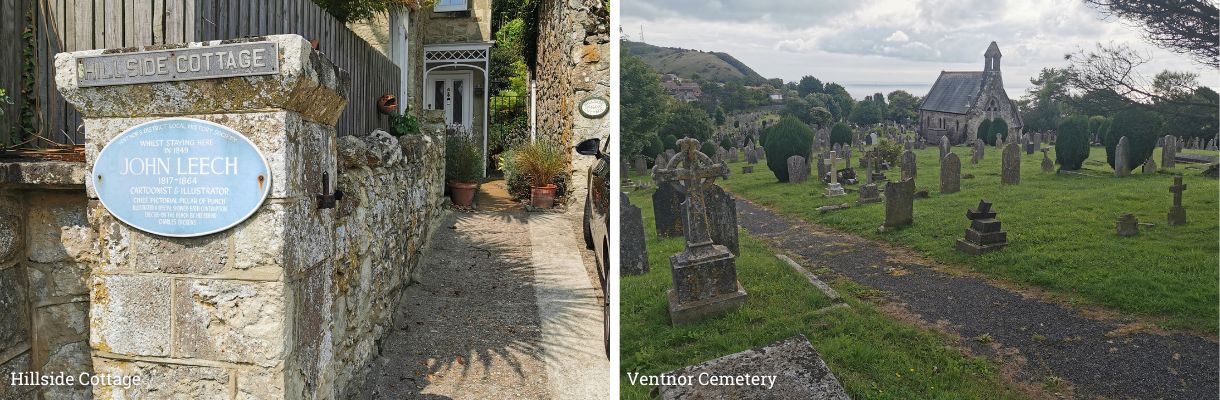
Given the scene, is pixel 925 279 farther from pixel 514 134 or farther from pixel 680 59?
pixel 514 134

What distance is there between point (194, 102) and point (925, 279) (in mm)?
2848

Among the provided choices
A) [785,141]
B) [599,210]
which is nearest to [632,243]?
[785,141]

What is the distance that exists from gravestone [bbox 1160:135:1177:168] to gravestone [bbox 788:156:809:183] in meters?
1.46

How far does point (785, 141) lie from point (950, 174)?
900 millimetres

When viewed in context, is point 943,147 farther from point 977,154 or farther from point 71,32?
point 71,32

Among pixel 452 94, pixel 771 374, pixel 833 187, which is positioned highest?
pixel 452 94

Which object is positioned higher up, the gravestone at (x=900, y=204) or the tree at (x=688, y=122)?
the tree at (x=688, y=122)

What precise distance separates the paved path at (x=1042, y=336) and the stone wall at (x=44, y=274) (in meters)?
3.07

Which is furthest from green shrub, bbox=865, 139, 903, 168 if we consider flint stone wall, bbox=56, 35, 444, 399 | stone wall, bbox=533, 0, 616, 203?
stone wall, bbox=533, 0, 616, 203

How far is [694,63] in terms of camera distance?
3486 mm

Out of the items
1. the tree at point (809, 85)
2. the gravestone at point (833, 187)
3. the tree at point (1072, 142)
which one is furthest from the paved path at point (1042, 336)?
the tree at point (809, 85)

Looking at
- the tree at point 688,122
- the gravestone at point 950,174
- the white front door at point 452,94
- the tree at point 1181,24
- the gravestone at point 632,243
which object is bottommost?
the gravestone at point 632,243

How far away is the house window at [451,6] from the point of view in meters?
13.1

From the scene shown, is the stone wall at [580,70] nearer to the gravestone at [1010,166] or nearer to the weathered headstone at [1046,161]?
the gravestone at [1010,166]
